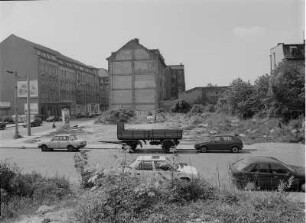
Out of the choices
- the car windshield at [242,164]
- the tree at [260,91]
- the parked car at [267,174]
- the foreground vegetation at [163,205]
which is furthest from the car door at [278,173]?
the tree at [260,91]

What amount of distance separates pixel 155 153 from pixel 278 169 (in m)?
10.6

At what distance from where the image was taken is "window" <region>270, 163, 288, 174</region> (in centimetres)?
1111

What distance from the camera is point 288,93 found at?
28344 mm

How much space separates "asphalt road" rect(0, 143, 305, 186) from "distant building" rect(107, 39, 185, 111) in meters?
32.1

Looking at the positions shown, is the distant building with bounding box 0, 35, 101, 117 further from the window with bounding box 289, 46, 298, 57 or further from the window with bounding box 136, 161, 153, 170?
the window with bounding box 136, 161, 153, 170

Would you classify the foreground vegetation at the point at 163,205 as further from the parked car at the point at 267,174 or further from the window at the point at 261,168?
the window at the point at 261,168

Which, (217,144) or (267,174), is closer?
(267,174)

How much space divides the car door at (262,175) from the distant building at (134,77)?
44.4m

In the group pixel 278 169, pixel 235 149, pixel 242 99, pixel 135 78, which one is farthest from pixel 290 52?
pixel 278 169

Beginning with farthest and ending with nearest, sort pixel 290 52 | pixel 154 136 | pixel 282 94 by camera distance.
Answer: pixel 290 52 < pixel 282 94 < pixel 154 136

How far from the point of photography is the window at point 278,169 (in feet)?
36.5

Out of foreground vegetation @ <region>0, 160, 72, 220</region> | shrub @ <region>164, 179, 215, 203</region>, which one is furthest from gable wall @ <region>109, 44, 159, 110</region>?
shrub @ <region>164, 179, 215, 203</region>

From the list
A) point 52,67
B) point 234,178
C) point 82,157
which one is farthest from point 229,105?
point 52,67

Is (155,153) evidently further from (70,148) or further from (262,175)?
(262,175)
